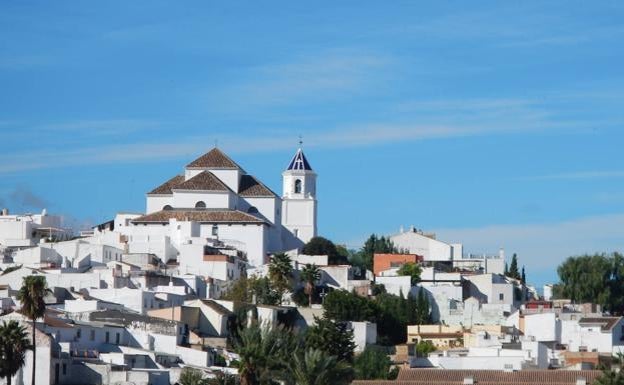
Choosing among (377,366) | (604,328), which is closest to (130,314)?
(377,366)

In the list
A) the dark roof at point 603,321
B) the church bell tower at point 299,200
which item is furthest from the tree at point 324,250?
the dark roof at point 603,321

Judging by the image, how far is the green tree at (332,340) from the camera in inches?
2810

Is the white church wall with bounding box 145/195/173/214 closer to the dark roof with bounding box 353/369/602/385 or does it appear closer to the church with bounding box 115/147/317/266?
the church with bounding box 115/147/317/266

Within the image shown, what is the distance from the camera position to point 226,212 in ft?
339

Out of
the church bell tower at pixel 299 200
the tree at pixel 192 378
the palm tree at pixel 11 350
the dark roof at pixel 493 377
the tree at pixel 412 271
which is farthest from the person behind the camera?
the church bell tower at pixel 299 200

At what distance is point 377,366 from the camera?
7212cm

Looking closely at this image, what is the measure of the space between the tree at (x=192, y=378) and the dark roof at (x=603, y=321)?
22908mm

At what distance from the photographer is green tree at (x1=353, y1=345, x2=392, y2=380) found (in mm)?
70500

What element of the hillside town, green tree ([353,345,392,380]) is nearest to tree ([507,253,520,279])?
the hillside town

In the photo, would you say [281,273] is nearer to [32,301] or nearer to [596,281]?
[596,281]

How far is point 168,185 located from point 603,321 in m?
32.5

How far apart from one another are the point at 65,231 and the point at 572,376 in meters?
53.7

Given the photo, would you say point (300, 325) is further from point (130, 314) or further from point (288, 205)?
point (288, 205)

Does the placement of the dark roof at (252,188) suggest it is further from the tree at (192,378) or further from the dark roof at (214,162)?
the tree at (192,378)
